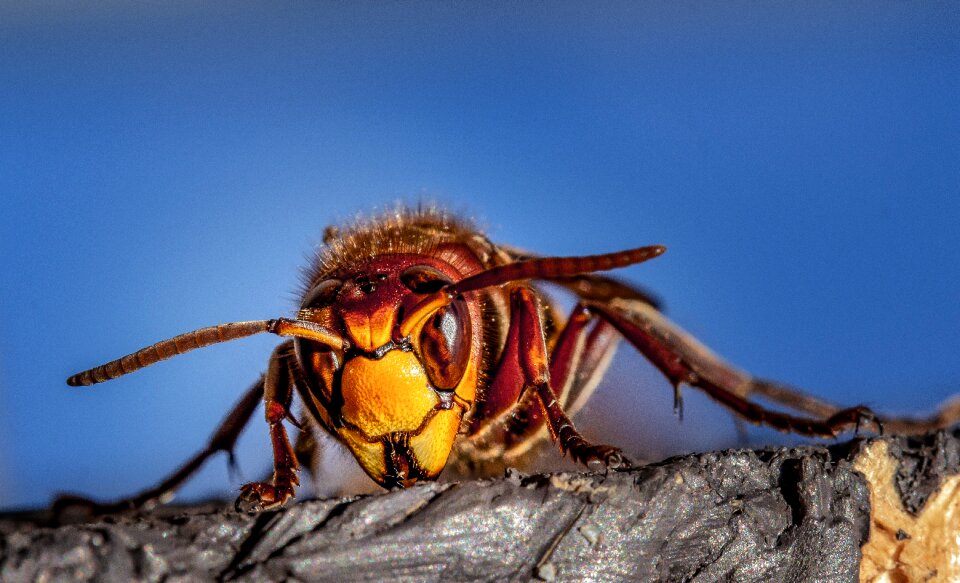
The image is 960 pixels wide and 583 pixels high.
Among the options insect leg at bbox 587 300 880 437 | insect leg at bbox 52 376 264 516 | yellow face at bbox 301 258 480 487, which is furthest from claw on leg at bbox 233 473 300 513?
insect leg at bbox 587 300 880 437

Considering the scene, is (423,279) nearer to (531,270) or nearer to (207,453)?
(531,270)

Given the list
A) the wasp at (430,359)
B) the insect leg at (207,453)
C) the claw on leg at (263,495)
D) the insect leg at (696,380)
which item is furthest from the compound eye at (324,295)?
the insect leg at (696,380)

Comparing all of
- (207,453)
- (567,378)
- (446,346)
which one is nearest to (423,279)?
(446,346)

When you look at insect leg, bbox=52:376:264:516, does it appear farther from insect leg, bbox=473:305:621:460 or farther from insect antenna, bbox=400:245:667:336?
insect antenna, bbox=400:245:667:336

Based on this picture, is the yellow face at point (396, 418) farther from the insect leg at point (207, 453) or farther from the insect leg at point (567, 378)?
the insect leg at point (207, 453)

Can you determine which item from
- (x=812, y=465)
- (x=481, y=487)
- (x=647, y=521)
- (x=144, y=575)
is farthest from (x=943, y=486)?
(x=144, y=575)

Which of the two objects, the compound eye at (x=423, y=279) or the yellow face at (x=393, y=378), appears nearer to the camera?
the yellow face at (x=393, y=378)

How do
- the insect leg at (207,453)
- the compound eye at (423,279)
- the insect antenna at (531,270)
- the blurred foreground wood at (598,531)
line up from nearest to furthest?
1. the blurred foreground wood at (598,531)
2. the insect antenna at (531,270)
3. the compound eye at (423,279)
4. the insect leg at (207,453)
